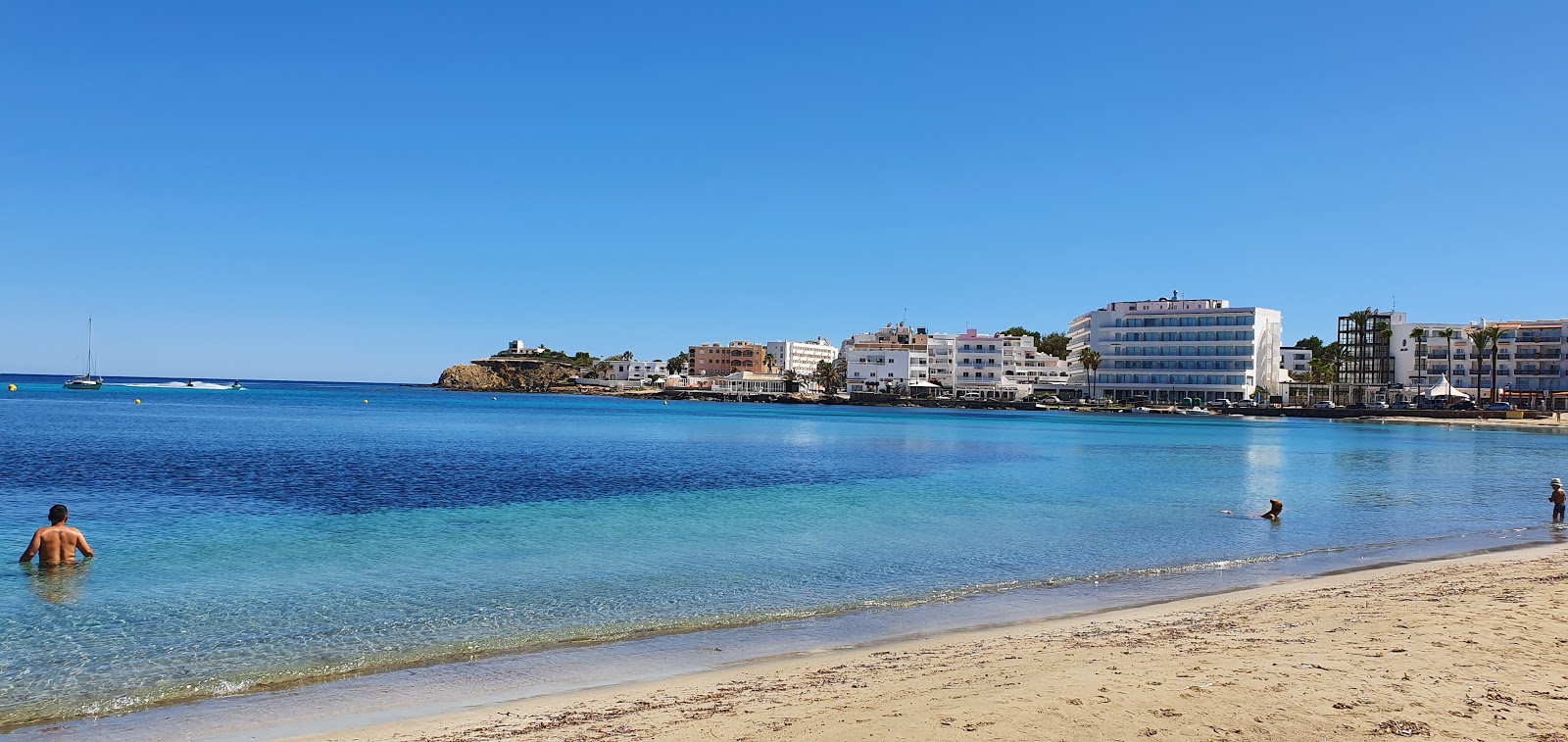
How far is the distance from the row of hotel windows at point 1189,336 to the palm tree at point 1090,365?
205 inches

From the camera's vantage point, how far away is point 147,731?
8.67 m

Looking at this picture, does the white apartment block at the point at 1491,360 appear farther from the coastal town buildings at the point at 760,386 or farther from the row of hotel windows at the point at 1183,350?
the coastal town buildings at the point at 760,386

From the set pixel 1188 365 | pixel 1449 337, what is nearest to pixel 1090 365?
pixel 1188 365

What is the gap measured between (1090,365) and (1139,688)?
143 meters

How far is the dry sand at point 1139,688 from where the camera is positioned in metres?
7.46

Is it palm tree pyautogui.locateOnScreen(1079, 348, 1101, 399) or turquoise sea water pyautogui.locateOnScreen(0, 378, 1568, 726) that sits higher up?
palm tree pyautogui.locateOnScreen(1079, 348, 1101, 399)

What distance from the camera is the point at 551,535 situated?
21.7 metres

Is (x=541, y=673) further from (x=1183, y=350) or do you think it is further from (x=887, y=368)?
(x=887, y=368)

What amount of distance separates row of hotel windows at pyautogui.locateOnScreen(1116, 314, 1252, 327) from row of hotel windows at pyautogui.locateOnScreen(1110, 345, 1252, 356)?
317cm

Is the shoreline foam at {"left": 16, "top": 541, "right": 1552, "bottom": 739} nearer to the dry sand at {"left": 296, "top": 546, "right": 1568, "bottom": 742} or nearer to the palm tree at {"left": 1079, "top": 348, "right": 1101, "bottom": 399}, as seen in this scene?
the dry sand at {"left": 296, "top": 546, "right": 1568, "bottom": 742}

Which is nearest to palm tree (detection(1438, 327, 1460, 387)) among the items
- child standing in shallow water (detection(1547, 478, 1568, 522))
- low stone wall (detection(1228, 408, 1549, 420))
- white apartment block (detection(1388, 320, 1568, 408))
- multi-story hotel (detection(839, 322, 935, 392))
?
white apartment block (detection(1388, 320, 1568, 408))

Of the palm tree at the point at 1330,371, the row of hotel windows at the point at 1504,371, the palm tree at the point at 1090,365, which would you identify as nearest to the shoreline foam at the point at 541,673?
the palm tree at the point at 1090,365

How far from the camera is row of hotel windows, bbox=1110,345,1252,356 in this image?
135625mm

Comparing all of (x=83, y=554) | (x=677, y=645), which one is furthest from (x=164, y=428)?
(x=677, y=645)
